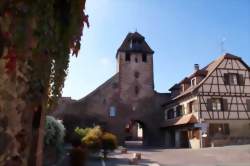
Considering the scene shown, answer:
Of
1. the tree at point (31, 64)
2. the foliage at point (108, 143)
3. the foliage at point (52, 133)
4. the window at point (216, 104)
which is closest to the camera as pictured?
the tree at point (31, 64)

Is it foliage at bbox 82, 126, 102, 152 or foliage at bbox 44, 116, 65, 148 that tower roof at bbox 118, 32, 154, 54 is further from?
foliage at bbox 44, 116, 65, 148

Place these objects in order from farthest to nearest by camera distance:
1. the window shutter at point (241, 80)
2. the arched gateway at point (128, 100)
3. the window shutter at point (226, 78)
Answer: the arched gateway at point (128, 100), the window shutter at point (241, 80), the window shutter at point (226, 78)

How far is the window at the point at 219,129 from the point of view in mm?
30219

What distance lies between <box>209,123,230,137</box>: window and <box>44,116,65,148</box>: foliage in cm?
2084

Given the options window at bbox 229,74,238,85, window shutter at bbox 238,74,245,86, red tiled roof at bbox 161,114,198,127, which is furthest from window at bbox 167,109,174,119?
window shutter at bbox 238,74,245,86

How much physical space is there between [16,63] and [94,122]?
36.4 m

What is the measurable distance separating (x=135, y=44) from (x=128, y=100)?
7265 millimetres

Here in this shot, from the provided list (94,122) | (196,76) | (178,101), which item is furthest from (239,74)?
(94,122)

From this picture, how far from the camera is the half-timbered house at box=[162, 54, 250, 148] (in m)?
30.1

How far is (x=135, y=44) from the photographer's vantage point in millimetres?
42375

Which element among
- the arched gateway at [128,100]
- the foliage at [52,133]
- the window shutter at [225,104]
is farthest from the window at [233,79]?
the foliage at [52,133]

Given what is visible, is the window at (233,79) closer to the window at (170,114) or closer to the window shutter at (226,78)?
the window shutter at (226,78)

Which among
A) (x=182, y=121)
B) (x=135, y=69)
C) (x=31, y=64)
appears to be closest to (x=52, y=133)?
(x=31, y=64)

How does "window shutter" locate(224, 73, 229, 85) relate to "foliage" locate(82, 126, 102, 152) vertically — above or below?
above
